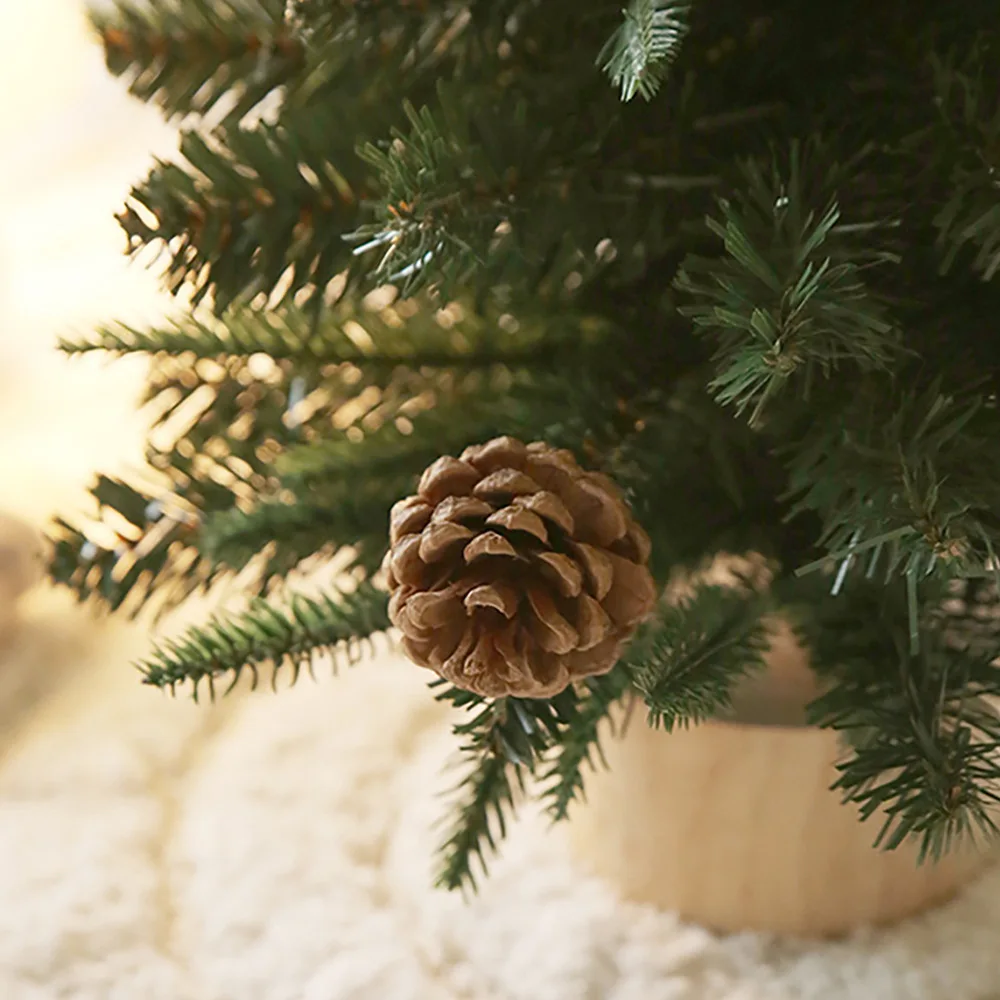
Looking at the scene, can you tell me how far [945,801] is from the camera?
0.86 feet

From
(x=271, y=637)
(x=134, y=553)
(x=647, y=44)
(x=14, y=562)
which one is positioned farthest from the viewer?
(x=14, y=562)

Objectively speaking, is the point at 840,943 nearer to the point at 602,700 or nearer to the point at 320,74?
the point at 602,700

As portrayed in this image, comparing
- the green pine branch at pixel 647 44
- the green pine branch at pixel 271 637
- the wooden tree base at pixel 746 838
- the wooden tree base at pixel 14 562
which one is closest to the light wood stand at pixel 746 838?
the wooden tree base at pixel 746 838

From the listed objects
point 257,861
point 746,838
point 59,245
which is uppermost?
point 59,245

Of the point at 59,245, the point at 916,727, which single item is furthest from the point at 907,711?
the point at 59,245

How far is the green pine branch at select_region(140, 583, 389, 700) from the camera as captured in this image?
319mm

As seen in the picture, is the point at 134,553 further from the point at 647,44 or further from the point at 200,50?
the point at 647,44

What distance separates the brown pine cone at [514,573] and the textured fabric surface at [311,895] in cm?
20

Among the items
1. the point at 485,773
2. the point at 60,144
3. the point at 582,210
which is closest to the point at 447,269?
the point at 582,210

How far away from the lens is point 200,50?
376mm

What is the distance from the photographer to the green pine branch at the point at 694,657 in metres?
0.26

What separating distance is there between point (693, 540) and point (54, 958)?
0.30m

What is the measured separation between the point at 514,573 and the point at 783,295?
0.09 metres

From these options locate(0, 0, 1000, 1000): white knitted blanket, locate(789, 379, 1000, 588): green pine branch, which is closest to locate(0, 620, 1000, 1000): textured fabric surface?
locate(0, 0, 1000, 1000): white knitted blanket
